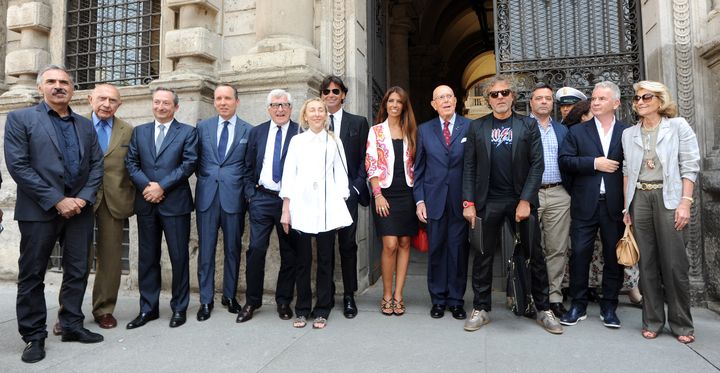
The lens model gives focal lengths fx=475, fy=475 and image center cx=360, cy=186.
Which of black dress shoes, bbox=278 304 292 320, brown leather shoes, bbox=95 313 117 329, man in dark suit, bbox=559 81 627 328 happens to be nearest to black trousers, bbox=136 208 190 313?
brown leather shoes, bbox=95 313 117 329

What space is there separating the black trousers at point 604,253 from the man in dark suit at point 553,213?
104 mm

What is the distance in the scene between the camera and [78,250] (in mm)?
3689

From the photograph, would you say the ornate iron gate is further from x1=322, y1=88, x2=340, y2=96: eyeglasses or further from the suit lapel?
the suit lapel

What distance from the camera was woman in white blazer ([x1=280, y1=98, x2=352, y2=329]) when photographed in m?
3.92

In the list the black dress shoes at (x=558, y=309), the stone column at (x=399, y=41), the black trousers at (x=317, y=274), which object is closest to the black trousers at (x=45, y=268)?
the black trousers at (x=317, y=274)

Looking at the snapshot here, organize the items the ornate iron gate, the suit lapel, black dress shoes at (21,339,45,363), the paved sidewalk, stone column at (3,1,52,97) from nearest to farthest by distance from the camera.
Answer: the paved sidewalk
black dress shoes at (21,339,45,363)
the suit lapel
the ornate iron gate
stone column at (3,1,52,97)

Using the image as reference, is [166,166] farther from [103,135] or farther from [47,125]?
[47,125]

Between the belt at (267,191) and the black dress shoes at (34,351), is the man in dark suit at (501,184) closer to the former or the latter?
the belt at (267,191)

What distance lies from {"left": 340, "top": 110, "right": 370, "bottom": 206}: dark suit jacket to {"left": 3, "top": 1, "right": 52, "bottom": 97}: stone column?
4.85m

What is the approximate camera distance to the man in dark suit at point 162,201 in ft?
13.7

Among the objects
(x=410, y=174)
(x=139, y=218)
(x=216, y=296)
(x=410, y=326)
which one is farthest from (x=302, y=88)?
(x=410, y=326)

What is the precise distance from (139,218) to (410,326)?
256cm

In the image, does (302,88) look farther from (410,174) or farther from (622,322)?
(622,322)

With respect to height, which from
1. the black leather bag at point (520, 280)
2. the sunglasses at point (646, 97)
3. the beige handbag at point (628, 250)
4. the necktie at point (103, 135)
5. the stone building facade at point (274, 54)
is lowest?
the black leather bag at point (520, 280)
